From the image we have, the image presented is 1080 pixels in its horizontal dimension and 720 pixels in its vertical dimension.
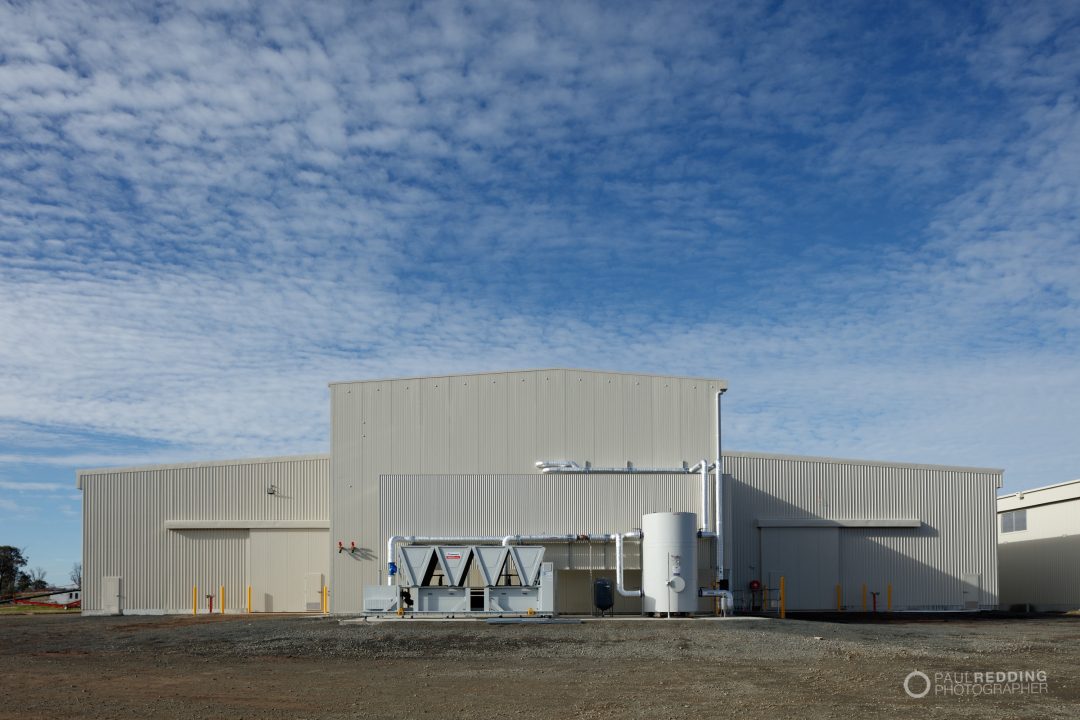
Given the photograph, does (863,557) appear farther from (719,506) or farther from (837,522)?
(719,506)

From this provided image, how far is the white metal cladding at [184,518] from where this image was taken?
126 ft

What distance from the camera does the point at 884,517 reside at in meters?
39.5

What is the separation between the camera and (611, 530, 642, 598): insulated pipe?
108 feet

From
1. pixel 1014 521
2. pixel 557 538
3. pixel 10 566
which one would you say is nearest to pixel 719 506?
pixel 557 538

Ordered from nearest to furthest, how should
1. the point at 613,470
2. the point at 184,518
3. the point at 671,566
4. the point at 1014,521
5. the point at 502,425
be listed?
the point at 671,566
the point at 613,470
the point at 502,425
the point at 184,518
the point at 1014,521

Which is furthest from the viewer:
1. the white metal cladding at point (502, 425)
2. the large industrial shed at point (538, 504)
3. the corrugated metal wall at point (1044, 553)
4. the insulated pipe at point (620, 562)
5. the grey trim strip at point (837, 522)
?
the corrugated metal wall at point (1044, 553)

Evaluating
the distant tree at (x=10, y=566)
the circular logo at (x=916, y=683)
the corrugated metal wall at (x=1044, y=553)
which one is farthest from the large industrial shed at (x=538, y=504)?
the distant tree at (x=10, y=566)

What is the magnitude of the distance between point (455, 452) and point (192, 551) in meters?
11.2

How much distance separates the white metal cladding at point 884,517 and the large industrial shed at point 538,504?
0.18ft

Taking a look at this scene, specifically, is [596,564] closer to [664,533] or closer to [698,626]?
[664,533]

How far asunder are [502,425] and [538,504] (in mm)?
3307

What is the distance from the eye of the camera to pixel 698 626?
91.2 feet

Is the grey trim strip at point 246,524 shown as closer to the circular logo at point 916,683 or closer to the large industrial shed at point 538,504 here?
the large industrial shed at point 538,504

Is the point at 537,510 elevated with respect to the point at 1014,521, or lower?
elevated
